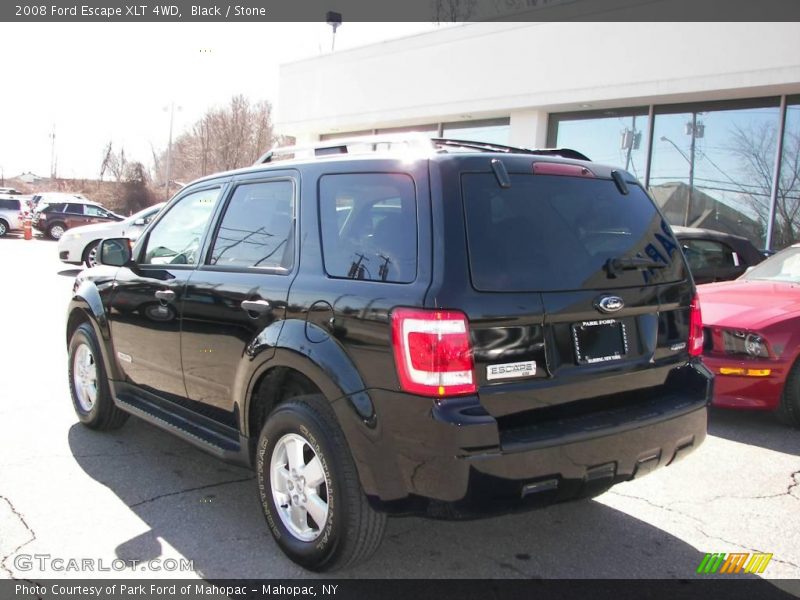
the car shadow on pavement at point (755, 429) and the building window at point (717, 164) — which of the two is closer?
the car shadow on pavement at point (755, 429)

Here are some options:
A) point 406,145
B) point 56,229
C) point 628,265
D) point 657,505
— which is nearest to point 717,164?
point 657,505

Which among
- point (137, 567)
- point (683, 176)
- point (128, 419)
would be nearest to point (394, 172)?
point (137, 567)

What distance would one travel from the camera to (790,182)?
12.5 metres

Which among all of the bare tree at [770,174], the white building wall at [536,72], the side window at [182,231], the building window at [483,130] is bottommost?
the side window at [182,231]

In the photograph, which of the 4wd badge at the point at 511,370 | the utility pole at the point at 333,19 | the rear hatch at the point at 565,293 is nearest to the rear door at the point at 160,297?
the rear hatch at the point at 565,293

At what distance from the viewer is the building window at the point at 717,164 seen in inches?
508

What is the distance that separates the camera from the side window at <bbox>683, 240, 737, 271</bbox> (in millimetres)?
8398

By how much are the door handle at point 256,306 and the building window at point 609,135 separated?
38.7 feet

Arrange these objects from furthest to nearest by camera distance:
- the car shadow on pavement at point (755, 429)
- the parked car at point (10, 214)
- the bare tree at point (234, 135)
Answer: the bare tree at point (234, 135) → the parked car at point (10, 214) → the car shadow on pavement at point (755, 429)

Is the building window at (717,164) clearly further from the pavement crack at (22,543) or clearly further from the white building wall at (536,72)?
the pavement crack at (22,543)

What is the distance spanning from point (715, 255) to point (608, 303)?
6.19 metres

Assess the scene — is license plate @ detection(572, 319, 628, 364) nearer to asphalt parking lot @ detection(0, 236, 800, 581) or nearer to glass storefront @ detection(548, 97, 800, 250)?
asphalt parking lot @ detection(0, 236, 800, 581)

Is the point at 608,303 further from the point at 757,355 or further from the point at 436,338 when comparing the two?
the point at 757,355

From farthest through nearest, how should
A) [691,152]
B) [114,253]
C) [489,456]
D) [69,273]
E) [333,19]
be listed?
[333,19]
[69,273]
[691,152]
[114,253]
[489,456]
